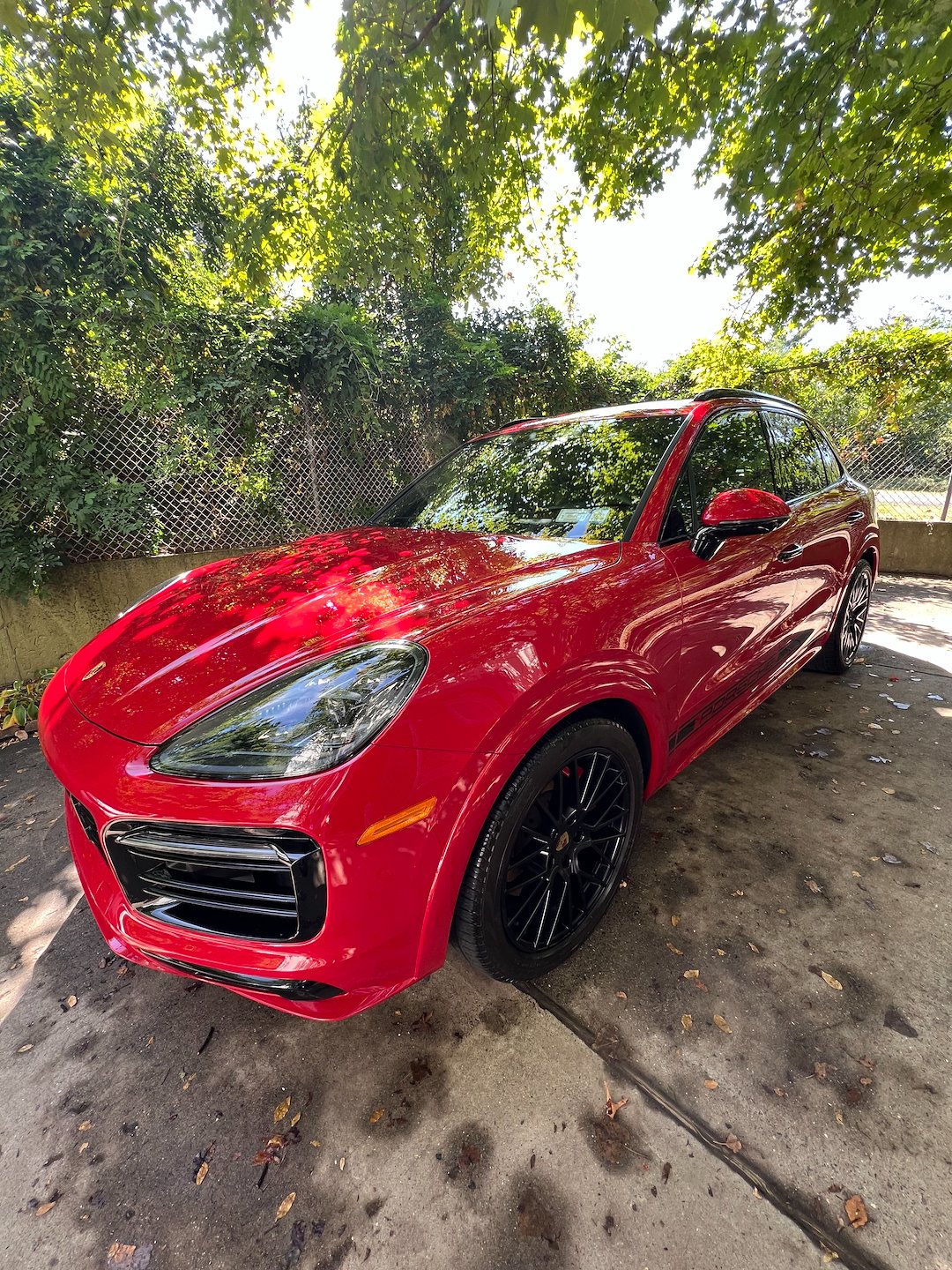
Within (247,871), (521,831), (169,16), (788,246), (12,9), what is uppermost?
(169,16)

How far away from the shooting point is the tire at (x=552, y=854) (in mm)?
1396

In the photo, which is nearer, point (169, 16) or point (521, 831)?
point (521, 831)

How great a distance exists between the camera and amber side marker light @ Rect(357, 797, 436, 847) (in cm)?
113

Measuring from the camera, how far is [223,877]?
1.22 m

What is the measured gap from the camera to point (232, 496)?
4910 millimetres

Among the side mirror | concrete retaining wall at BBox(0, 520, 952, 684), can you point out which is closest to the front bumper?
the side mirror

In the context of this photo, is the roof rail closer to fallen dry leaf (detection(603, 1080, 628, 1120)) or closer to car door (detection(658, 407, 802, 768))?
car door (detection(658, 407, 802, 768))

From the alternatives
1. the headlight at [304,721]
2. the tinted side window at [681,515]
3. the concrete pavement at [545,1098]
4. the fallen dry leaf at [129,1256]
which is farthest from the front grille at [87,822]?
the tinted side window at [681,515]

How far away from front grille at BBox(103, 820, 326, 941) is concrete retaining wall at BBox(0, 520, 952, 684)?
386 cm

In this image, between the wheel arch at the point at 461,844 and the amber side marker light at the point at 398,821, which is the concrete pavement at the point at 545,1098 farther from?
the amber side marker light at the point at 398,821

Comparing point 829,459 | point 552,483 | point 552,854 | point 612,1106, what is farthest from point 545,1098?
point 829,459

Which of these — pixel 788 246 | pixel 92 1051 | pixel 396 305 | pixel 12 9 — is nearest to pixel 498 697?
pixel 92 1051

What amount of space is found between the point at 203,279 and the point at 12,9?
2381mm

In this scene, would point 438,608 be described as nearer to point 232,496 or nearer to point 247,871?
point 247,871
